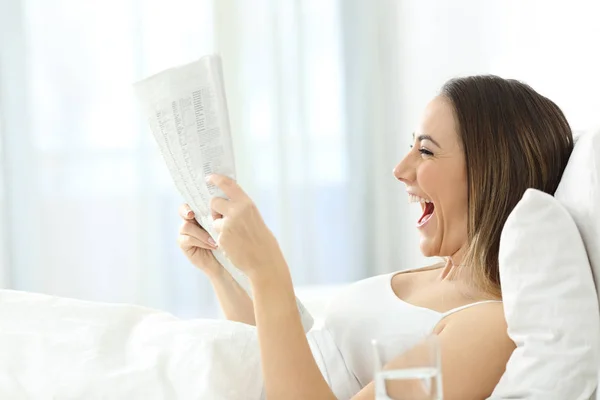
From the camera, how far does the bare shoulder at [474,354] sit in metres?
1.12

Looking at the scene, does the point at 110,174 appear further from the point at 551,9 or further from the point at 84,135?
the point at 551,9

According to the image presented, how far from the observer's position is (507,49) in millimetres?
2072

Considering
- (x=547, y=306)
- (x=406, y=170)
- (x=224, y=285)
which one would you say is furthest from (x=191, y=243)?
(x=547, y=306)

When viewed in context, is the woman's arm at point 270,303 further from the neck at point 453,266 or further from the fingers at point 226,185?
the neck at point 453,266

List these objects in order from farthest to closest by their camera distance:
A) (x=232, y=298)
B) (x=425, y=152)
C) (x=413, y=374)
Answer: (x=232, y=298)
(x=425, y=152)
(x=413, y=374)

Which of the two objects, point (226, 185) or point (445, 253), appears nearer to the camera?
point (226, 185)

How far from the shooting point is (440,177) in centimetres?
134

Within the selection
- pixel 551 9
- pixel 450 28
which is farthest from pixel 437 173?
pixel 450 28

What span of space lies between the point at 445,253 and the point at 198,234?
0.47m

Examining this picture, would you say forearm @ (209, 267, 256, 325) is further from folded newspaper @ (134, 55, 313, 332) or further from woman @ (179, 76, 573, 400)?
folded newspaper @ (134, 55, 313, 332)

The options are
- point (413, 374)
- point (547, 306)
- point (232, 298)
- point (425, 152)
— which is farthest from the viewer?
point (232, 298)

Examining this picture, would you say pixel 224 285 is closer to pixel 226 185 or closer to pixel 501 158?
pixel 226 185

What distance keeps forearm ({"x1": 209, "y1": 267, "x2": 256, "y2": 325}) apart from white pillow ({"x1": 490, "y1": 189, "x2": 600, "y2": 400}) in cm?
65

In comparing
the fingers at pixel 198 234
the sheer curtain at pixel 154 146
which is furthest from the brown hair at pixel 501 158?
the sheer curtain at pixel 154 146
